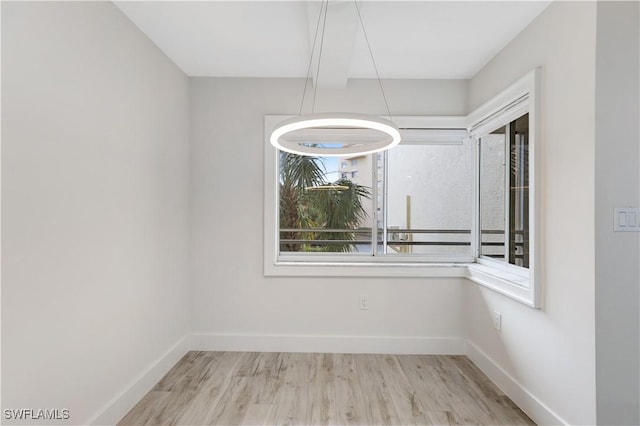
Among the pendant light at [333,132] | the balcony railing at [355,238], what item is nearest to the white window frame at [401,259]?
the balcony railing at [355,238]

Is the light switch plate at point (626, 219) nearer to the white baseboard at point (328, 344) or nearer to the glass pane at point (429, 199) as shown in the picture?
the glass pane at point (429, 199)

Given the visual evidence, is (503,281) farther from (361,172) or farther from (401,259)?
(361,172)

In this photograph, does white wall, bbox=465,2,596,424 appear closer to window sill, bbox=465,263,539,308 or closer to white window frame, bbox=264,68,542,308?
window sill, bbox=465,263,539,308

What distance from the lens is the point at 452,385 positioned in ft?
8.02

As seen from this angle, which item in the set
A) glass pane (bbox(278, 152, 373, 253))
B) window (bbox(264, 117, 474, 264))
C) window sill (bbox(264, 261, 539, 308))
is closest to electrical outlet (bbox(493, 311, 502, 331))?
window sill (bbox(264, 261, 539, 308))

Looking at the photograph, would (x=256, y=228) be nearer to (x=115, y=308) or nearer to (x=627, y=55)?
(x=115, y=308)

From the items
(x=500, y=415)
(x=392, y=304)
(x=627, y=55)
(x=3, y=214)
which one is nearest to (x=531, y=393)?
(x=500, y=415)

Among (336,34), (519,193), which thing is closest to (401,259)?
(519,193)

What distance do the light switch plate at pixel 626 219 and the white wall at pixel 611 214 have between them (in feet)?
0.07

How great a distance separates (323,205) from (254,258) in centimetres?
81

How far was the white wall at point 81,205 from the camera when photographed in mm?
1365

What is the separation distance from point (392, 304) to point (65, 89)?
273 cm

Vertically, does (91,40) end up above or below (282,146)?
above

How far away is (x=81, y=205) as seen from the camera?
171 centimetres
